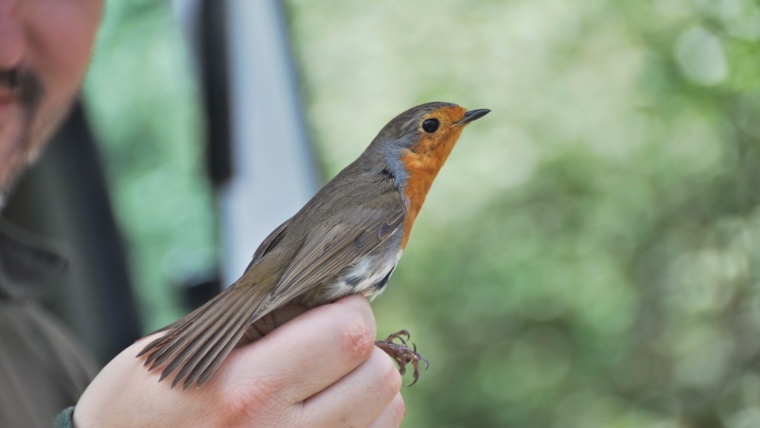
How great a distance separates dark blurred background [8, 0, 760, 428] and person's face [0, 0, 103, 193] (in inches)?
175

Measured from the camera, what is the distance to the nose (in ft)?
8.61

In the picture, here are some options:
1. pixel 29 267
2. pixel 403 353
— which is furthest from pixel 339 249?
pixel 29 267

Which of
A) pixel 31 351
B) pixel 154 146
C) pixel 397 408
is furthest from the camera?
pixel 154 146

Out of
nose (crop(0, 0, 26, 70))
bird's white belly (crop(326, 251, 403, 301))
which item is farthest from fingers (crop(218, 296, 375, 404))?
nose (crop(0, 0, 26, 70))

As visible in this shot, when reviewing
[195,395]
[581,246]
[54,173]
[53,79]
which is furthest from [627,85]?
[195,395]

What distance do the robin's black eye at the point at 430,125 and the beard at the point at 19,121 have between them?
1.27 m

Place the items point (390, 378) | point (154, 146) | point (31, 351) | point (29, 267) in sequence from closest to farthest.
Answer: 1. point (390, 378)
2. point (31, 351)
3. point (29, 267)
4. point (154, 146)

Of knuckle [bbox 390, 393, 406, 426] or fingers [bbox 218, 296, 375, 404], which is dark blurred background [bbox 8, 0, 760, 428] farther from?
fingers [bbox 218, 296, 375, 404]

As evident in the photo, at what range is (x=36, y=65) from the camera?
288cm

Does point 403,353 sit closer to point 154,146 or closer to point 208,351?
point 208,351

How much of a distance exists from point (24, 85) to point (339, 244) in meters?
1.29

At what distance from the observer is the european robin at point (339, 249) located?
1.76 m

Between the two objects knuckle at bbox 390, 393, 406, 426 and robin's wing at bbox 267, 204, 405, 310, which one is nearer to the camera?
knuckle at bbox 390, 393, 406, 426

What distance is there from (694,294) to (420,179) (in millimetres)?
5451
